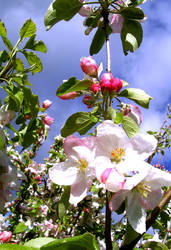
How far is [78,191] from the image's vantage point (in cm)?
71

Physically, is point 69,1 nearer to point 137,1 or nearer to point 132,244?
point 137,1

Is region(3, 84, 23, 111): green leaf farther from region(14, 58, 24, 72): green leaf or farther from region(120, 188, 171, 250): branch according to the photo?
region(120, 188, 171, 250): branch

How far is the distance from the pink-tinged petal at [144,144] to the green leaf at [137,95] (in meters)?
0.22

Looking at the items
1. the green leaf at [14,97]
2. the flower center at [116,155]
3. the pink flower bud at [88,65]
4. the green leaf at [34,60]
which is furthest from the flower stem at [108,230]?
the green leaf at [34,60]

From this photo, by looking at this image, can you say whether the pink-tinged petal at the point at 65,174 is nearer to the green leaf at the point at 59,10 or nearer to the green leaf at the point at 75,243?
the green leaf at the point at 75,243

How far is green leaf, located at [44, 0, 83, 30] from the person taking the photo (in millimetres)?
992

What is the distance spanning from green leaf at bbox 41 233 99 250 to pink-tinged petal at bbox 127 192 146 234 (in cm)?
21

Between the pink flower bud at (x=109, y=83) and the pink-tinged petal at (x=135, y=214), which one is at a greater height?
the pink flower bud at (x=109, y=83)

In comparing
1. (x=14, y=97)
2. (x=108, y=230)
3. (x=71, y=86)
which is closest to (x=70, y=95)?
(x=71, y=86)

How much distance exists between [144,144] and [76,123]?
0.25m

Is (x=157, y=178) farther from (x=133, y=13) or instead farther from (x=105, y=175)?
(x=133, y=13)

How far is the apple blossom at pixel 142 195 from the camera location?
1.97ft

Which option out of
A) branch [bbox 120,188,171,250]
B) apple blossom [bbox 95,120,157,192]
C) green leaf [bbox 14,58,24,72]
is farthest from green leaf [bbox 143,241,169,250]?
green leaf [bbox 14,58,24,72]

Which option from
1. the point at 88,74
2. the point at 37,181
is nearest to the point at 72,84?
the point at 88,74
